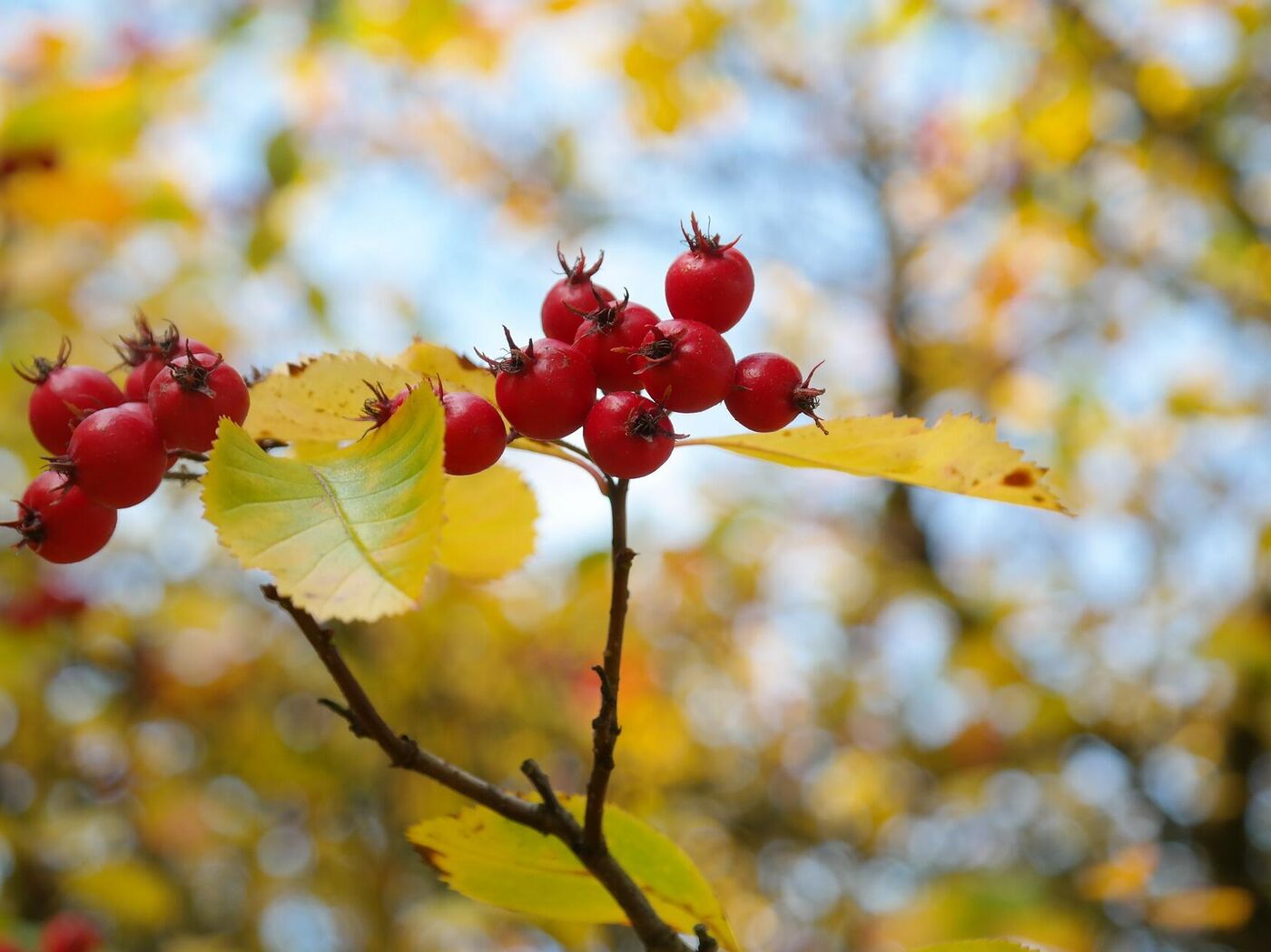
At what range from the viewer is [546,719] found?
3133 mm

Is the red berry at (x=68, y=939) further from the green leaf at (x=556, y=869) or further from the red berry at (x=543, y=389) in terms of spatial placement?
the red berry at (x=543, y=389)

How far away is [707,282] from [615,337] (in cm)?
9

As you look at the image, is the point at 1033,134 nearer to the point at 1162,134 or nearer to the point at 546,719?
the point at 1162,134

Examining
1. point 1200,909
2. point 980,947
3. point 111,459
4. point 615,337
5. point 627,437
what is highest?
point 1200,909

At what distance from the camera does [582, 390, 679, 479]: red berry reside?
78 centimetres

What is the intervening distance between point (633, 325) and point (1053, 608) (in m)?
3.26

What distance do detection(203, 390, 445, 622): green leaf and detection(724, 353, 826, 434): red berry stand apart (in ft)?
0.87

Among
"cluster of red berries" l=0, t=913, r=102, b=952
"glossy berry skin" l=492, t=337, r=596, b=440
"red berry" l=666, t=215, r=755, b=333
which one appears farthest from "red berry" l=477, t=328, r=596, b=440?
"cluster of red berries" l=0, t=913, r=102, b=952

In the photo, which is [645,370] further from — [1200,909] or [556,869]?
[1200,909]

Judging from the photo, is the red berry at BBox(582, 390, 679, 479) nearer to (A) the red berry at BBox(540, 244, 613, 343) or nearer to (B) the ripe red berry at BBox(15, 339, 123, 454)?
(A) the red berry at BBox(540, 244, 613, 343)

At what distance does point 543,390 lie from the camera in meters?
0.80

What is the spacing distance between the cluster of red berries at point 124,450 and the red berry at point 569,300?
0.87 feet

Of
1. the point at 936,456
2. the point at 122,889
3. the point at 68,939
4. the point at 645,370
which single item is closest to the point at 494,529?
the point at 645,370

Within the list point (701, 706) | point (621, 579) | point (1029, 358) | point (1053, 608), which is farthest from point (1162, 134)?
point (621, 579)
